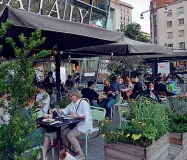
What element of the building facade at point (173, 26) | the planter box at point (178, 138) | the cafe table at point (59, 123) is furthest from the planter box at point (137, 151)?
the building facade at point (173, 26)

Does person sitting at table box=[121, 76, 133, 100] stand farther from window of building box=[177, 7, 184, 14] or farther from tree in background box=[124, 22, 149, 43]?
window of building box=[177, 7, 184, 14]

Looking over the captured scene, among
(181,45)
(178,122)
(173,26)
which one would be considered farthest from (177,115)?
(173,26)

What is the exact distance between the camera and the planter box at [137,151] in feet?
8.96

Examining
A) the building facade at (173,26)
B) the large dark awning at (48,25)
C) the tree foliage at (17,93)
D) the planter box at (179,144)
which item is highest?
the building facade at (173,26)

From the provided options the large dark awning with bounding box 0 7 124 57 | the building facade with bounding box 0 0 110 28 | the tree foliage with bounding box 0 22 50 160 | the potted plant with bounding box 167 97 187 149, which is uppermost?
the building facade with bounding box 0 0 110 28

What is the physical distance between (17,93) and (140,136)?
171cm

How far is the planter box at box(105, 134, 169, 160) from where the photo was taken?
2732 millimetres

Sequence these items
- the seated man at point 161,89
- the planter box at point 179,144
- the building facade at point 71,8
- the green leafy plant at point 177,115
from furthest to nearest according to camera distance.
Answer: the building facade at point 71,8 → the seated man at point 161,89 → the green leafy plant at point 177,115 → the planter box at point 179,144

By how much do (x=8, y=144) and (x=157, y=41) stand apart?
5832 centimetres

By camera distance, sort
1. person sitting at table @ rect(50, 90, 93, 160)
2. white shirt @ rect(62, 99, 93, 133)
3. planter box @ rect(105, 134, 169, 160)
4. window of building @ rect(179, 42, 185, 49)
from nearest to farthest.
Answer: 1. planter box @ rect(105, 134, 169, 160)
2. person sitting at table @ rect(50, 90, 93, 160)
3. white shirt @ rect(62, 99, 93, 133)
4. window of building @ rect(179, 42, 185, 49)

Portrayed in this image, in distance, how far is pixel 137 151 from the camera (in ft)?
9.05

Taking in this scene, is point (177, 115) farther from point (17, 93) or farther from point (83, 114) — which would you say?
point (17, 93)

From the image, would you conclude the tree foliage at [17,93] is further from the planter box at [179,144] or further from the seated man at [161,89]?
the seated man at [161,89]

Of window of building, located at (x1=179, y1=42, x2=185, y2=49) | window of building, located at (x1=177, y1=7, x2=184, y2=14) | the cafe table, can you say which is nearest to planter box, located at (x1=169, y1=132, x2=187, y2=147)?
the cafe table
